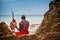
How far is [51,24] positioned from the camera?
2.97 m

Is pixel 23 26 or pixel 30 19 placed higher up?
pixel 30 19

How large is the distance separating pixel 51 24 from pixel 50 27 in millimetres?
50

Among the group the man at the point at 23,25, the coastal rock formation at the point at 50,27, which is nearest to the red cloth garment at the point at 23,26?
the man at the point at 23,25

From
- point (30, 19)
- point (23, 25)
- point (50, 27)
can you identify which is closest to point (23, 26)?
point (23, 25)

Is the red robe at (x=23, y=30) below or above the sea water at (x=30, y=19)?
below

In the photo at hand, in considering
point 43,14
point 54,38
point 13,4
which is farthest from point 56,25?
point 13,4

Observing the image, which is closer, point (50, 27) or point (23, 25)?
point (50, 27)

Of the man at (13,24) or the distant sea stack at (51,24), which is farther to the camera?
the man at (13,24)

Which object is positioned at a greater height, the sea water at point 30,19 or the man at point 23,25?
the sea water at point 30,19

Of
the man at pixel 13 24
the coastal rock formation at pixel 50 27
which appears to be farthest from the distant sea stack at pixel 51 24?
the man at pixel 13 24

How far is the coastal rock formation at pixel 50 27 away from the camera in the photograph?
9.36 feet

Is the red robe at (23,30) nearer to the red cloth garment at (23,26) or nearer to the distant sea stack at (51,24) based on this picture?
the red cloth garment at (23,26)

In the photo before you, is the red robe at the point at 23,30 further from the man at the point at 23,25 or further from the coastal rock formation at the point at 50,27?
the coastal rock formation at the point at 50,27

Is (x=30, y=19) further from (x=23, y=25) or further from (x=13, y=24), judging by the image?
(x=13, y=24)
